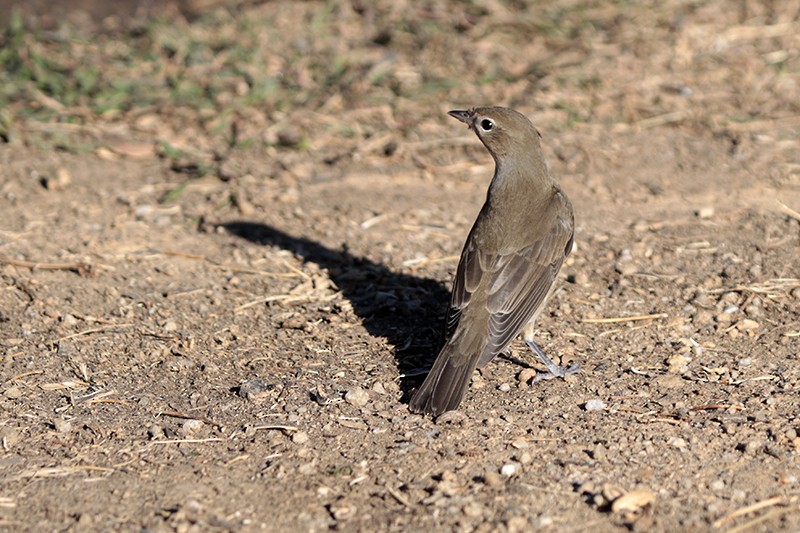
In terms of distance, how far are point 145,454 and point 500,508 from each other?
1.77 m

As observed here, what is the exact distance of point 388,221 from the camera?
8.05 metres

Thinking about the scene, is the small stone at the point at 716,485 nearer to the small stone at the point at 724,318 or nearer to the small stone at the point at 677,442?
the small stone at the point at 677,442

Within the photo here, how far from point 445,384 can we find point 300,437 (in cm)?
80

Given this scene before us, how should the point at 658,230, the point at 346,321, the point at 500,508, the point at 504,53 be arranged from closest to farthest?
1. the point at 500,508
2. the point at 346,321
3. the point at 658,230
4. the point at 504,53

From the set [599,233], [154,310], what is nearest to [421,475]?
[154,310]

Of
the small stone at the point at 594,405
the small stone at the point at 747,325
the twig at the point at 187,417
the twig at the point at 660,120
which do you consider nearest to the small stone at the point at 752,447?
the small stone at the point at 594,405

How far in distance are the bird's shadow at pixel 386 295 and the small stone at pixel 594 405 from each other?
96cm

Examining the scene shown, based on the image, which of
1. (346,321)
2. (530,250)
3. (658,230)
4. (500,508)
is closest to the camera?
(500,508)

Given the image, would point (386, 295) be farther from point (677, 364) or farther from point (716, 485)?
point (716, 485)

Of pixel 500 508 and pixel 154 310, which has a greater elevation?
pixel 500 508

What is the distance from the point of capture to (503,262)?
6.11 meters

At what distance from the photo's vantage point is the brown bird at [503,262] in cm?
558

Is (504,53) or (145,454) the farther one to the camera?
(504,53)

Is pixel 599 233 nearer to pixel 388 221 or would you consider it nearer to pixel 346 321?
pixel 388 221
